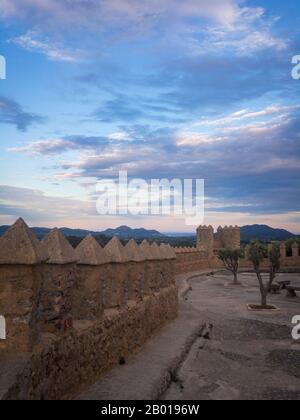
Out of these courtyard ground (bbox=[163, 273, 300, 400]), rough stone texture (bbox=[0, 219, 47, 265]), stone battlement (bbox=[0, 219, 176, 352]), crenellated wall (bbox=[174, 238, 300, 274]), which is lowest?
courtyard ground (bbox=[163, 273, 300, 400])

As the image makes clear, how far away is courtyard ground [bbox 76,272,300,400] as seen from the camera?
644 cm

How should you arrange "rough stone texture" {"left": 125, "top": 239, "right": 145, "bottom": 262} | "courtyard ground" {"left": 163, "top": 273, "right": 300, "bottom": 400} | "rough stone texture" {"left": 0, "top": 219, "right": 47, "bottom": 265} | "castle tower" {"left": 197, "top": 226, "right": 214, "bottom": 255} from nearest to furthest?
"rough stone texture" {"left": 0, "top": 219, "right": 47, "bottom": 265} → "courtyard ground" {"left": 163, "top": 273, "right": 300, "bottom": 400} → "rough stone texture" {"left": 125, "top": 239, "right": 145, "bottom": 262} → "castle tower" {"left": 197, "top": 226, "right": 214, "bottom": 255}

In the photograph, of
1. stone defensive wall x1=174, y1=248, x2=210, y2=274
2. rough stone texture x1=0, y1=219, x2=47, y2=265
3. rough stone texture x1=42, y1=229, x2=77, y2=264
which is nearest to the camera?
rough stone texture x1=0, y1=219, x2=47, y2=265

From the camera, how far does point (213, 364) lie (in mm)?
8414

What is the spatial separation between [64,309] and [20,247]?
1229 mm

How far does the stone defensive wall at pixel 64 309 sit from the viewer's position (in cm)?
456

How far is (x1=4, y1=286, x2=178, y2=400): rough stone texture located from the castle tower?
2922 cm

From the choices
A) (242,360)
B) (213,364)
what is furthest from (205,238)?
(213,364)

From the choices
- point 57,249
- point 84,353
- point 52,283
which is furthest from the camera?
point 84,353

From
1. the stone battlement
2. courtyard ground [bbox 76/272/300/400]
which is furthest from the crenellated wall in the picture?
the stone battlement

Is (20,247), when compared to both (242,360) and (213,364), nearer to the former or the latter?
(213,364)

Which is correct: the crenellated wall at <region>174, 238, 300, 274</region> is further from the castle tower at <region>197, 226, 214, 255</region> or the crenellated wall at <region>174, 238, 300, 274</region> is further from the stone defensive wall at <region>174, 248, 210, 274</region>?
the castle tower at <region>197, 226, 214, 255</region>
